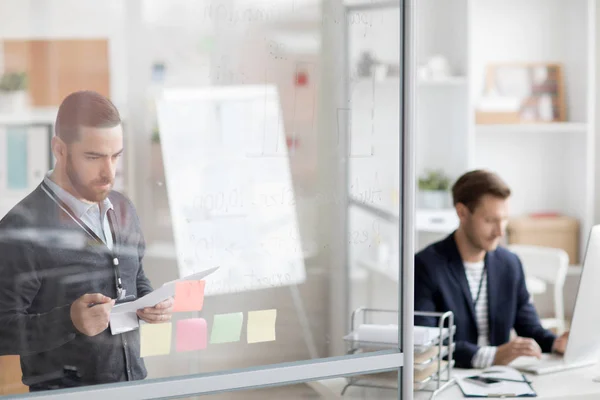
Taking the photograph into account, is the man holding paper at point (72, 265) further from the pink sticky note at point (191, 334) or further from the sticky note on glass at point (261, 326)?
the sticky note on glass at point (261, 326)

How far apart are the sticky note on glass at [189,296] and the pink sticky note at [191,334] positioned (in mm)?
33

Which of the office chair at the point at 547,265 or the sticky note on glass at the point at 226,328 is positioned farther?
the office chair at the point at 547,265

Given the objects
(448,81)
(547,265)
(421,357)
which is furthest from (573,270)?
(421,357)

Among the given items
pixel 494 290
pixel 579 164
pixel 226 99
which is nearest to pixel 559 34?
pixel 579 164

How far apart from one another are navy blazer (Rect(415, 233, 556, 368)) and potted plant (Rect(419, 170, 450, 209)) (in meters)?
1.49

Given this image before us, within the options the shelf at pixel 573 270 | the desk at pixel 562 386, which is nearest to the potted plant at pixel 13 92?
the desk at pixel 562 386

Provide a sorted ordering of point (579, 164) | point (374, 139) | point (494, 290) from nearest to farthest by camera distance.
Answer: point (374, 139) → point (494, 290) → point (579, 164)

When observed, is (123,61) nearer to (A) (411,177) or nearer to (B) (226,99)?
(B) (226,99)

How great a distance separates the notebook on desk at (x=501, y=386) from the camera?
2.45 meters

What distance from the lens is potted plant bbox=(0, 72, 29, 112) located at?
1.95 metres

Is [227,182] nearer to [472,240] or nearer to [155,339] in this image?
[155,339]

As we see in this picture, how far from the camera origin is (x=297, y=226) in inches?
89.1

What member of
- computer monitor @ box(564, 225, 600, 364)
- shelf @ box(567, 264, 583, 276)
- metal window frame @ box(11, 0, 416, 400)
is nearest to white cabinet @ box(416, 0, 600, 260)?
shelf @ box(567, 264, 583, 276)

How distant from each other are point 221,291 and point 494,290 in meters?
1.26
